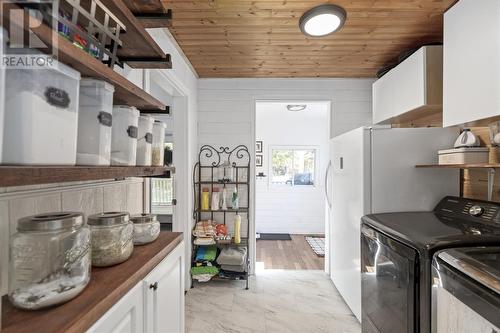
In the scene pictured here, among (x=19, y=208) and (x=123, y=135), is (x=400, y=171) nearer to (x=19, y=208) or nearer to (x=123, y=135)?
(x=123, y=135)

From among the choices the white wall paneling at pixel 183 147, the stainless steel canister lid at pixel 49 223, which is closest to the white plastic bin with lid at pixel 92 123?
the stainless steel canister lid at pixel 49 223

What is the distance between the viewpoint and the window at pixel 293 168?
5305 millimetres

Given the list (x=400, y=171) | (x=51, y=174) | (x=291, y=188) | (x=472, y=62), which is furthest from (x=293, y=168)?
(x=51, y=174)

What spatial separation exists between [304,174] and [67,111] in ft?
16.1

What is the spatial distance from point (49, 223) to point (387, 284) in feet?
5.50

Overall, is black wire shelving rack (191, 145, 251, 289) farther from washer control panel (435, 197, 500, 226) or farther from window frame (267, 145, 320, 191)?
window frame (267, 145, 320, 191)

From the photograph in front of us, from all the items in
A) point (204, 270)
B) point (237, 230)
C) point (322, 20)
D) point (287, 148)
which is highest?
point (322, 20)

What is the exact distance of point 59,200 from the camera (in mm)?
1031

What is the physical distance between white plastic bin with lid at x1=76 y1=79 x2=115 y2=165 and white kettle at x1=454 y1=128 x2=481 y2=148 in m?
2.07

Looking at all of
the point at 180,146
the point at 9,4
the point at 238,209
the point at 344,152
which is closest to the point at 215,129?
the point at 180,146

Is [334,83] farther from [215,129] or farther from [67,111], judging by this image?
[67,111]

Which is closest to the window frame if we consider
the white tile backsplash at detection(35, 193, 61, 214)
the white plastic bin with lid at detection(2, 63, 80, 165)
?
the white tile backsplash at detection(35, 193, 61, 214)

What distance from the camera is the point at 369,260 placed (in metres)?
1.80

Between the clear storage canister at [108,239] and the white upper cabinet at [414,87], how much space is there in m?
2.13
